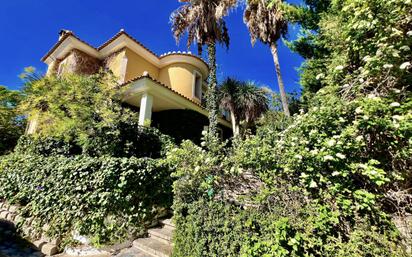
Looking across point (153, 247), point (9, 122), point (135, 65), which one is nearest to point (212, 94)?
point (135, 65)

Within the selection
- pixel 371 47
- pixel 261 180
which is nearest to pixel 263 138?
pixel 261 180

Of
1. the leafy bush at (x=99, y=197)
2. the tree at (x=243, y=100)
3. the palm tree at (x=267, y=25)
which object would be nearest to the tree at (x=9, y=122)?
the leafy bush at (x=99, y=197)

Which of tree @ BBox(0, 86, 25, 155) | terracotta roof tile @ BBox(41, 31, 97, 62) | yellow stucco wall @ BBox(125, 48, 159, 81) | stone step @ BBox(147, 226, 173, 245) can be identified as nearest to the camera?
stone step @ BBox(147, 226, 173, 245)

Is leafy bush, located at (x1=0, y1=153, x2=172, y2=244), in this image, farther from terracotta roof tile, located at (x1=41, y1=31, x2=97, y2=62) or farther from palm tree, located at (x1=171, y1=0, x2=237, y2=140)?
terracotta roof tile, located at (x1=41, y1=31, x2=97, y2=62)

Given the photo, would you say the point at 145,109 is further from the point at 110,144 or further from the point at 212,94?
the point at 212,94

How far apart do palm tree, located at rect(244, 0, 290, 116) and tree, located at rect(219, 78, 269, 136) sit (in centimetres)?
299

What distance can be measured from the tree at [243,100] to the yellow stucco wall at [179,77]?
90.2 inches

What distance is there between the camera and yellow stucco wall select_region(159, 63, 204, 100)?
13992 mm

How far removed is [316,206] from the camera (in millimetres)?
2939

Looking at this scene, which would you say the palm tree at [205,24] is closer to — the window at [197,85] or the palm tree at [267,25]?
the palm tree at [267,25]

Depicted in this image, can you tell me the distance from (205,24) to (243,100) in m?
5.37

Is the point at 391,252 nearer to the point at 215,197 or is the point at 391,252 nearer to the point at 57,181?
the point at 215,197

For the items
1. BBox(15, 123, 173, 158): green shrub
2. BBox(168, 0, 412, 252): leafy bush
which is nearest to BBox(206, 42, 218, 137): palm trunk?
BBox(15, 123, 173, 158): green shrub

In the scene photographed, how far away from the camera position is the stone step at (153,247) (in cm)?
457
